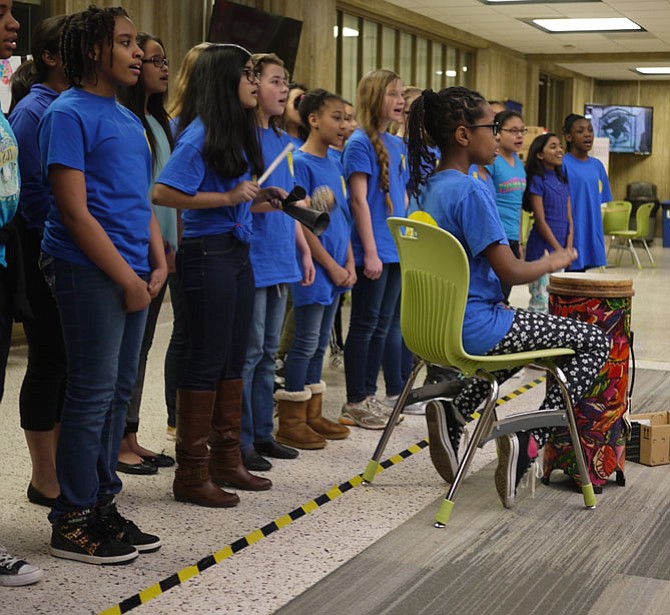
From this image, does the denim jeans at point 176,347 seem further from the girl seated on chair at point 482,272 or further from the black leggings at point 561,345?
the black leggings at point 561,345

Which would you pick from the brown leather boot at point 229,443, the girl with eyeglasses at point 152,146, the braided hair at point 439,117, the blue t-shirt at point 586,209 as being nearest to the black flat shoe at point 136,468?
the girl with eyeglasses at point 152,146

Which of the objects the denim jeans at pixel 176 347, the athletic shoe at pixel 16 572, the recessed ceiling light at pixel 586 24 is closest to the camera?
the athletic shoe at pixel 16 572

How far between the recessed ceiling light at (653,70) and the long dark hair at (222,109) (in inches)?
627

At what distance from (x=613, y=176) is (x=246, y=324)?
62.3 ft

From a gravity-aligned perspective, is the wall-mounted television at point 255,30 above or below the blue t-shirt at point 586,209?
above

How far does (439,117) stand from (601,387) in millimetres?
1071

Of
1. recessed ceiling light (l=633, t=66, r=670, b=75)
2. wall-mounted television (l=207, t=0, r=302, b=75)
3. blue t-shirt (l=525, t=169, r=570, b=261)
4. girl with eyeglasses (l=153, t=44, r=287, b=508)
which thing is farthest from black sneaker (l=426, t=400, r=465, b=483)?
recessed ceiling light (l=633, t=66, r=670, b=75)

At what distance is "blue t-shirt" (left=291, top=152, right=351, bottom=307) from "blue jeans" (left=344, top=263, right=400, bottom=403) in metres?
0.22

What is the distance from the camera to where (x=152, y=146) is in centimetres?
357

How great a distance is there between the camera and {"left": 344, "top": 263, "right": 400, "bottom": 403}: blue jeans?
4.61 meters

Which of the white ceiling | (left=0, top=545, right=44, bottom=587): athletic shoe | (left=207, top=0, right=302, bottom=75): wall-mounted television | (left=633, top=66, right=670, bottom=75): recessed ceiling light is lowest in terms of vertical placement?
(left=0, top=545, right=44, bottom=587): athletic shoe

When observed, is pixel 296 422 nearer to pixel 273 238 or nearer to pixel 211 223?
pixel 273 238

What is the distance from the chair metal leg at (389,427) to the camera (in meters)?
3.64

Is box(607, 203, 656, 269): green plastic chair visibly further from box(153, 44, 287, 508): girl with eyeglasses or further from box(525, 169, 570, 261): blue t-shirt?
box(153, 44, 287, 508): girl with eyeglasses
